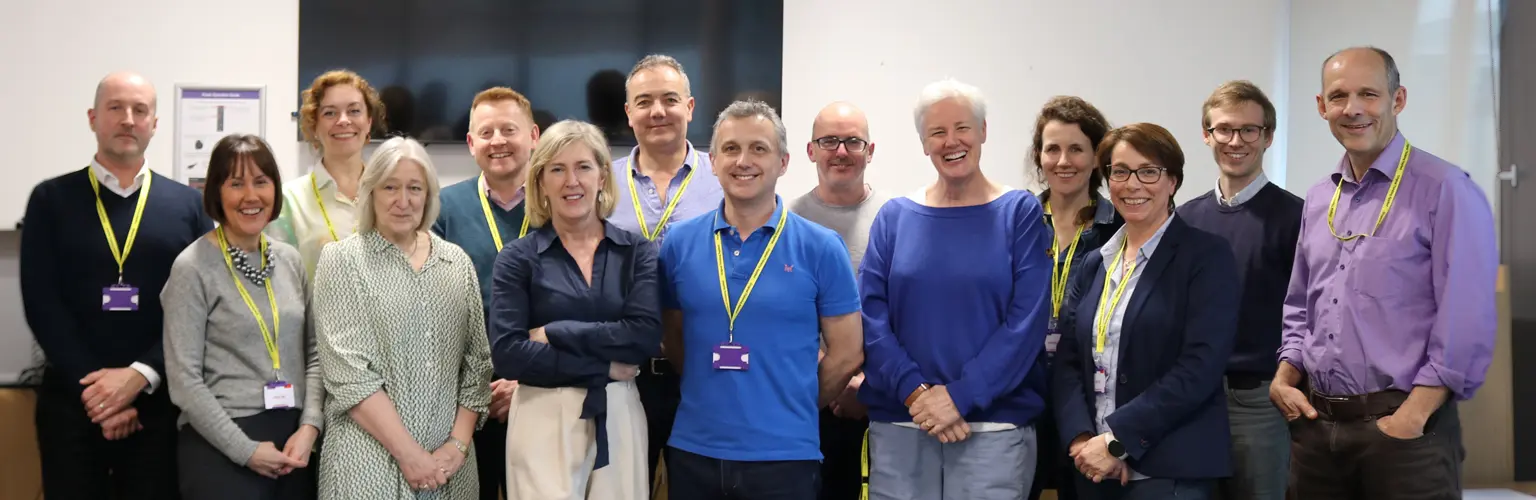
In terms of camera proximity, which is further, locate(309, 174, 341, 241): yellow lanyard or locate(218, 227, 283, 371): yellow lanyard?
locate(309, 174, 341, 241): yellow lanyard

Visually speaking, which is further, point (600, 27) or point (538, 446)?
point (600, 27)

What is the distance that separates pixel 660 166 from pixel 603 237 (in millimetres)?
736

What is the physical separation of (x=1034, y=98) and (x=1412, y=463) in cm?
303

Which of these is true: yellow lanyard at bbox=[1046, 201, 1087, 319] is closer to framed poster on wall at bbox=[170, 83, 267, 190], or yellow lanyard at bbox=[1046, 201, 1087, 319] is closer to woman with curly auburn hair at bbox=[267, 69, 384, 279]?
woman with curly auburn hair at bbox=[267, 69, 384, 279]

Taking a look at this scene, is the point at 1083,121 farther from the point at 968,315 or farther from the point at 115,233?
the point at 115,233

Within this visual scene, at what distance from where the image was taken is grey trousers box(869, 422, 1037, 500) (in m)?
2.82

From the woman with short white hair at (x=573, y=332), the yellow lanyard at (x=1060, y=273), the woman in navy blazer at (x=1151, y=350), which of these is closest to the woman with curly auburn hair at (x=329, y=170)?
the woman with short white hair at (x=573, y=332)

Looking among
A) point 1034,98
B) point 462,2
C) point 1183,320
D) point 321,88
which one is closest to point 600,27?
point 462,2

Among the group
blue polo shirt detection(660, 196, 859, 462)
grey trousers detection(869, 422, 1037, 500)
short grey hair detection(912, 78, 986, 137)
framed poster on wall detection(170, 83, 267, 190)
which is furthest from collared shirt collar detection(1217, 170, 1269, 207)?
framed poster on wall detection(170, 83, 267, 190)

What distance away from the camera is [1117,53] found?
5422 mm

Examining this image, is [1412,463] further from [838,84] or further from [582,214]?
[838,84]

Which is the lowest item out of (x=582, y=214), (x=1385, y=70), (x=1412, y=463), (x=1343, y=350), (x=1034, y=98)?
(x=1412, y=463)

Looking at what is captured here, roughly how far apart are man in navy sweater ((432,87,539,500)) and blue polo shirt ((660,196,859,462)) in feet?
2.01

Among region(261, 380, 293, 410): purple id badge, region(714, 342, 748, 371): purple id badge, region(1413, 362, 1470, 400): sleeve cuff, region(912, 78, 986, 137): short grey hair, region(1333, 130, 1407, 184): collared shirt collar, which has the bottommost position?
region(261, 380, 293, 410): purple id badge
